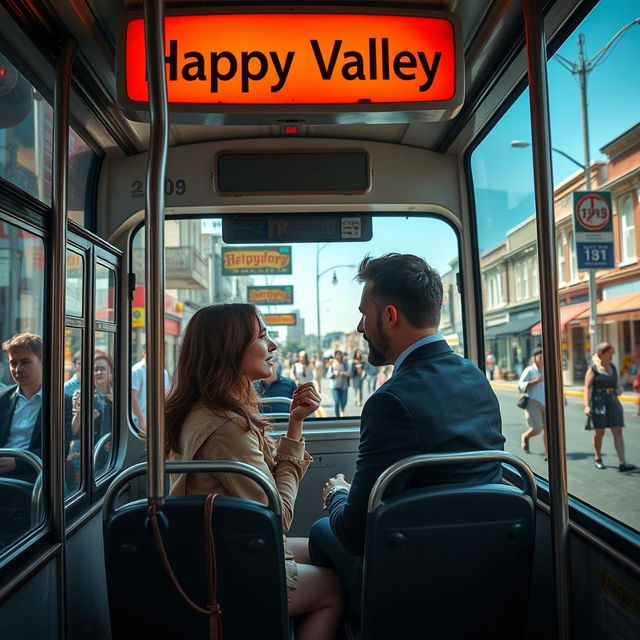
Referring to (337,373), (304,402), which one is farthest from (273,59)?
(337,373)

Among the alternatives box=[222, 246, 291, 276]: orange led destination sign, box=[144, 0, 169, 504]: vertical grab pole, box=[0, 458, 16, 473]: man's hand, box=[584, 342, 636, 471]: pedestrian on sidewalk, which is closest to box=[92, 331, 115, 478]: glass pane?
box=[222, 246, 291, 276]: orange led destination sign

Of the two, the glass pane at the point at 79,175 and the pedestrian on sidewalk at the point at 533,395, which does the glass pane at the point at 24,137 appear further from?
the pedestrian on sidewalk at the point at 533,395

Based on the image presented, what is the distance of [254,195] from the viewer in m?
3.55

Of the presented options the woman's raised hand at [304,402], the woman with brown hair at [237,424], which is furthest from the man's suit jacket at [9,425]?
the woman's raised hand at [304,402]

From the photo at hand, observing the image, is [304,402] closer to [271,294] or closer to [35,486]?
[35,486]

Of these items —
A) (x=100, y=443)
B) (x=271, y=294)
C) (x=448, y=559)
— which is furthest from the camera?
(x=271, y=294)

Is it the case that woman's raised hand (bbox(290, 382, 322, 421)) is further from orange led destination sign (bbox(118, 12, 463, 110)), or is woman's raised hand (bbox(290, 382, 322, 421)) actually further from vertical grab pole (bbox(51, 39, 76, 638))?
orange led destination sign (bbox(118, 12, 463, 110))

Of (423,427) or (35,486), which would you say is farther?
(35,486)

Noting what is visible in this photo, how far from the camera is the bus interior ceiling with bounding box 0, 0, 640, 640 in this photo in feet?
6.87

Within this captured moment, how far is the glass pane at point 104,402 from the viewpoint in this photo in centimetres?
353

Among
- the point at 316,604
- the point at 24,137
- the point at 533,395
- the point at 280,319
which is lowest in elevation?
the point at 316,604

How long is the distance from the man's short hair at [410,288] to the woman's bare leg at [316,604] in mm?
1020

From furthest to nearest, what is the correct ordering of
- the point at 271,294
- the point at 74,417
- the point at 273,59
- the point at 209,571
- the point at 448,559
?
the point at 271,294 < the point at 74,417 < the point at 273,59 < the point at 448,559 < the point at 209,571

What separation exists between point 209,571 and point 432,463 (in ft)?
2.33
